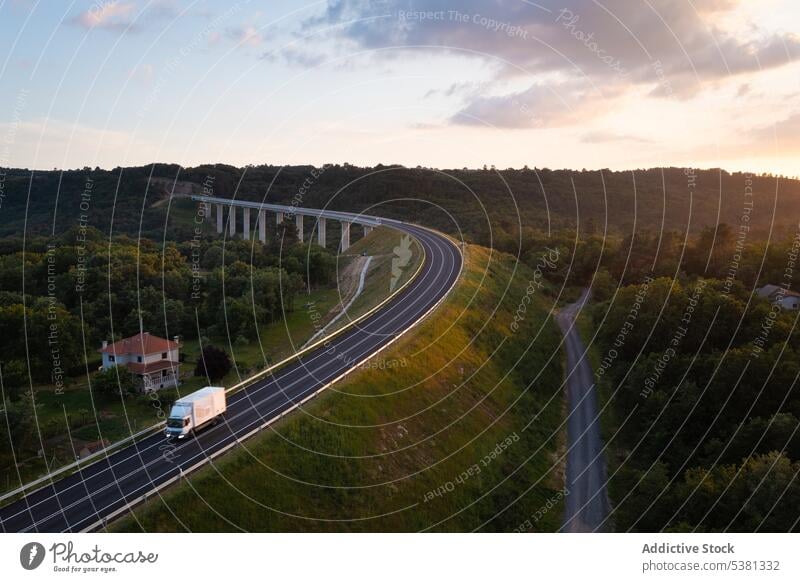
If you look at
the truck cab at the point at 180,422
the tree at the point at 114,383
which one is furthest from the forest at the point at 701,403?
the tree at the point at 114,383

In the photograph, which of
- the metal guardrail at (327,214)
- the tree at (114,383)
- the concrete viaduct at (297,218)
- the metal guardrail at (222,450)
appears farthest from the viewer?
the concrete viaduct at (297,218)

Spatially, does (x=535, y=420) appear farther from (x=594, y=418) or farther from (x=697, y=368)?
(x=697, y=368)

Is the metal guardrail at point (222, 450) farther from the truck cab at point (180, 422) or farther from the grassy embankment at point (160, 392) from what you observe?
the grassy embankment at point (160, 392)

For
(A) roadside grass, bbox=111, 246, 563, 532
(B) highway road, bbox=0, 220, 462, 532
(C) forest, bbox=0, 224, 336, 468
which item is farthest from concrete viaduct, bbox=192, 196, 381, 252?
(B) highway road, bbox=0, 220, 462, 532

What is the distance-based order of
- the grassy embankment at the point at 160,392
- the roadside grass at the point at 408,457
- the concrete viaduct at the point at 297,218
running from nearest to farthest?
the roadside grass at the point at 408,457 < the grassy embankment at the point at 160,392 < the concrete viaduct at the point at 297,218

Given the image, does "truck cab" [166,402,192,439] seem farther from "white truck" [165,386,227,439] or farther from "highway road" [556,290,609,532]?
"highway road" [556,290,609,532]
